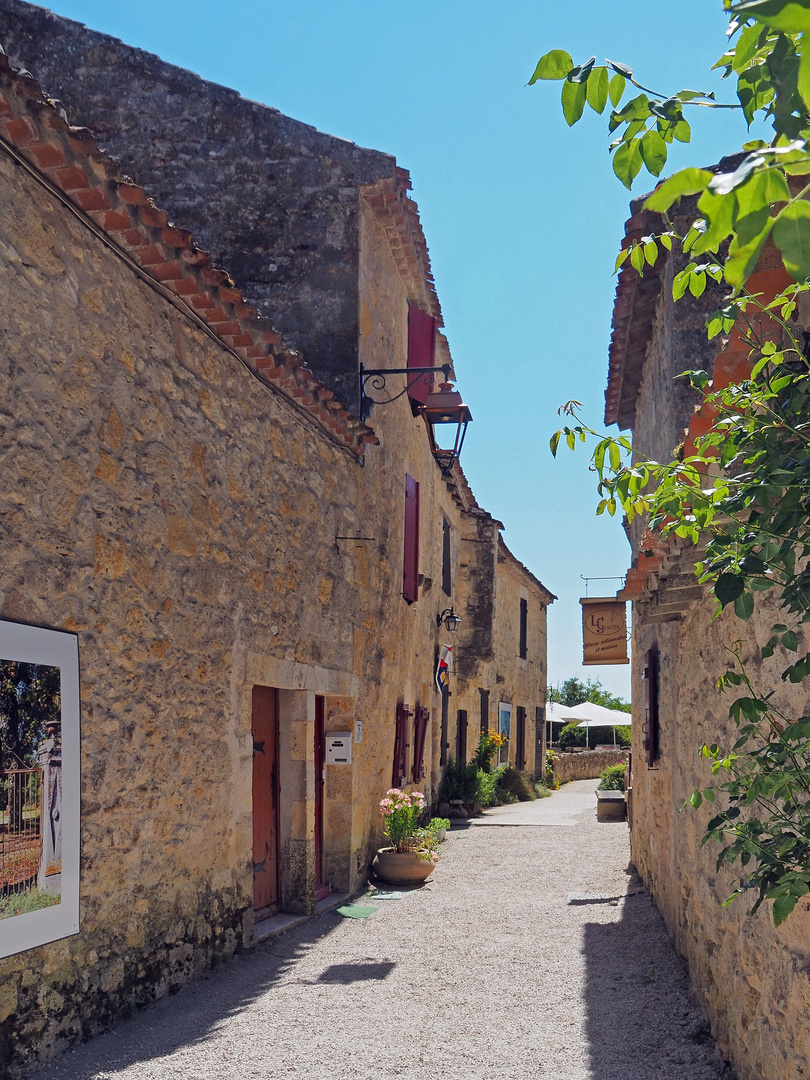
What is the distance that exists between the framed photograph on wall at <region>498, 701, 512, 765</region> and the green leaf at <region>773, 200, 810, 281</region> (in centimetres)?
1889

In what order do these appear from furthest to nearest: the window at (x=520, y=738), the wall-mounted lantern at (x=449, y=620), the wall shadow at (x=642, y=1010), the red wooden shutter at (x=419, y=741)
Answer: the window at (x=520, y=738) → the wall-mounted lantern at (x=449, y=620) → the red wooden shutter at (x=419, y=741) → the wall shadow at (x=642, y=1010)

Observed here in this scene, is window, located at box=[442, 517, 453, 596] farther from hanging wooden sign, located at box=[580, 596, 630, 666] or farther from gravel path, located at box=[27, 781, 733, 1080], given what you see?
gravel path, located at box=[27, 781, 733, 1080]

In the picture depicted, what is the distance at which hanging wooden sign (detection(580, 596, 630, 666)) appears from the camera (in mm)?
9930

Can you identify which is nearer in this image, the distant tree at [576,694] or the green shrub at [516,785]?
the green shrub at [516,785]

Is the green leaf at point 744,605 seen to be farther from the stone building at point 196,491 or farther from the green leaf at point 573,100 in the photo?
the stone building at point 196,491

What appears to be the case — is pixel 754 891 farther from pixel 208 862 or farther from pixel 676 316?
pixel 676 316

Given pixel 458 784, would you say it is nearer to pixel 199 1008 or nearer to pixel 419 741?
pixel 419 741

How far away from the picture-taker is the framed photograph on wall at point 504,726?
19.9 meters

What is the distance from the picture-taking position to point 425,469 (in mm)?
12656

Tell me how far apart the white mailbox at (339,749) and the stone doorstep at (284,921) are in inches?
41.1

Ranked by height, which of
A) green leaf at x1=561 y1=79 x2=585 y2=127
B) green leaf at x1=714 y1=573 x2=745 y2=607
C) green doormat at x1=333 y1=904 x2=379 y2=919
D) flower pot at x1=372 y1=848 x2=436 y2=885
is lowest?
green doormat at x1=333 y1=904 x2=379 y2=919

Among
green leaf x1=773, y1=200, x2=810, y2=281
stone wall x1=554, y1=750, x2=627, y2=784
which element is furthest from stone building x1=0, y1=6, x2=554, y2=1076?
stone wall x1=554, y1=750, x2=627, y2=784

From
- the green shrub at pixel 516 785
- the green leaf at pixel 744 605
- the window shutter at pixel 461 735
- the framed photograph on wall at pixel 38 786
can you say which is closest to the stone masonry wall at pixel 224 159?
the framed photograph on wall at pixel 38 786

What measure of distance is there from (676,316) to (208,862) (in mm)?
4637
